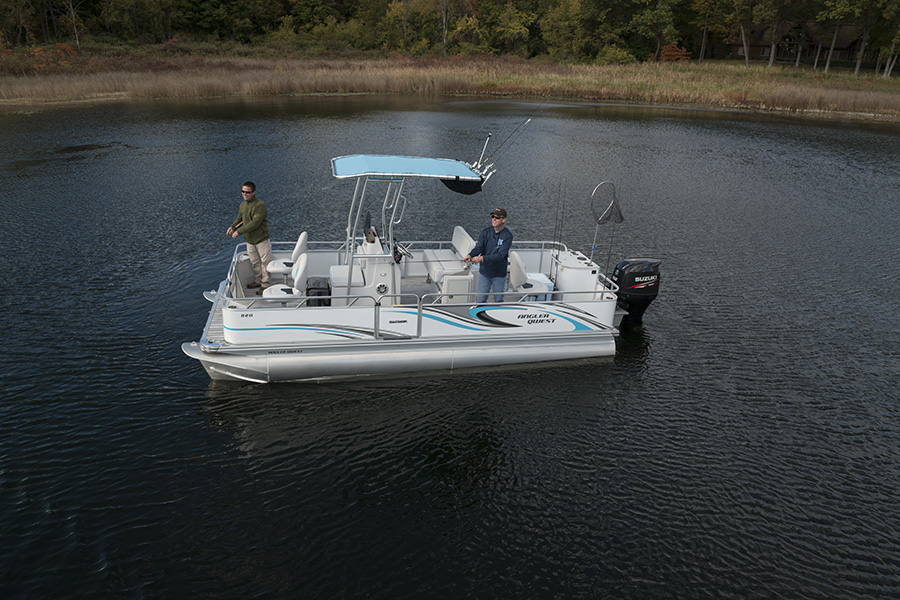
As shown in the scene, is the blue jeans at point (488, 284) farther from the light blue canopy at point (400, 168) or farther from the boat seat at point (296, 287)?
the boat seat at point (296, 287)

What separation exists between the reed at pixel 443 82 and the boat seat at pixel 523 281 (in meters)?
36.1

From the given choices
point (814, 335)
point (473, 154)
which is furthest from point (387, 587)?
point (473, 154)

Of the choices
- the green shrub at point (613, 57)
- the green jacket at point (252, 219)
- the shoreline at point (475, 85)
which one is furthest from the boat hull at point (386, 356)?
the green shrub at point (613, 57)

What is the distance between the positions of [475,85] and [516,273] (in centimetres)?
3841

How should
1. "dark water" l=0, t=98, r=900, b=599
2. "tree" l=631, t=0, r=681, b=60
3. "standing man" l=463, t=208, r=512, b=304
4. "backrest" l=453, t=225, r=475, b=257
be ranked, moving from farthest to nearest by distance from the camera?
"tree" l=631, t=0, r=681, b=60 < "backrest" l=453, t=225, r=475, b=257 < "standing man" l=463, t=208, r=512, b=304 < "dark water" l=0, t=98, r=900, b=599

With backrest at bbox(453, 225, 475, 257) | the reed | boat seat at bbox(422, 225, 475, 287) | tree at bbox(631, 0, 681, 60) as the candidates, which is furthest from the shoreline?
backrest at bbox(453, 225, 475, 257)

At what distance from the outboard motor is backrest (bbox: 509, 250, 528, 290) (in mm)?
1818

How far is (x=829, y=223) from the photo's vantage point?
59.3 ft

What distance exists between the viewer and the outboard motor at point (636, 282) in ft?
34.6

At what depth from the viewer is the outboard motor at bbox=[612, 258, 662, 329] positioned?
10547 millimetres

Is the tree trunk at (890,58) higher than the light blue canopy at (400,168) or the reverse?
higher

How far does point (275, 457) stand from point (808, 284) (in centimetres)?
1241

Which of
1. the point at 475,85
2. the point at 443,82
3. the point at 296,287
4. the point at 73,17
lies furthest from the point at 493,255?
the point at 73,17

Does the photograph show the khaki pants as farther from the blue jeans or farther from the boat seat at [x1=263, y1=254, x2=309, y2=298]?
the blue jeans
